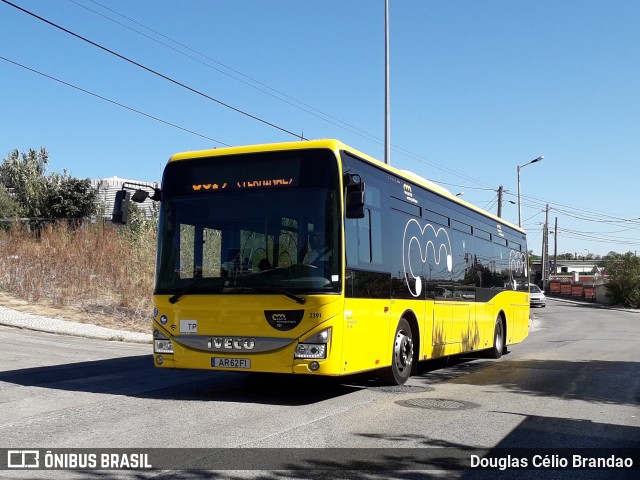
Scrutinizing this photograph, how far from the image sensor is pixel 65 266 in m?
25.2

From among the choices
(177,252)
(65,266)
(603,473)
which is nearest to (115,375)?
(177,252)

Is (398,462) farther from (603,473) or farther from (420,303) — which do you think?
(420,303)

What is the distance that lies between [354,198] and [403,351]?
2.99 metres

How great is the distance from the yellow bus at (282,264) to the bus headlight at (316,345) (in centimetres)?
1

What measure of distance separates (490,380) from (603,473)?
615cm

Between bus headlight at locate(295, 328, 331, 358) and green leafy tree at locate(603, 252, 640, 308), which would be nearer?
bus headlight at locate(295, 328, 331, 358)

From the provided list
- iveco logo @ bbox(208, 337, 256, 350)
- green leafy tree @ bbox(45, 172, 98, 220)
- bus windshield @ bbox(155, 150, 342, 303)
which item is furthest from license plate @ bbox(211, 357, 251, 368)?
green leafy tree @ bbox(45, 172, 98, 220)

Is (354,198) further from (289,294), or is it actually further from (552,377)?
(552,377)

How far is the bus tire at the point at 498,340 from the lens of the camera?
1634cm

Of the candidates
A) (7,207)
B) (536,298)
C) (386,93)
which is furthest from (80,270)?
(7,207)

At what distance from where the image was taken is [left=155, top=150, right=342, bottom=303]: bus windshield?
8.64 metres

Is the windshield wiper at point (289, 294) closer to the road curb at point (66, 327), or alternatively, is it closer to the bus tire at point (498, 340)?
the bus tire at point (498, 340)

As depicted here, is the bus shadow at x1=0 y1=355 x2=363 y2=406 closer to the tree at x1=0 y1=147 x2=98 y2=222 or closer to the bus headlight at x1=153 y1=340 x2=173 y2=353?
the bus headlight at x1=153 y1=340 x2=173 y2=353

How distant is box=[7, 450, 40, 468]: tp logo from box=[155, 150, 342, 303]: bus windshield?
10.8 ft
